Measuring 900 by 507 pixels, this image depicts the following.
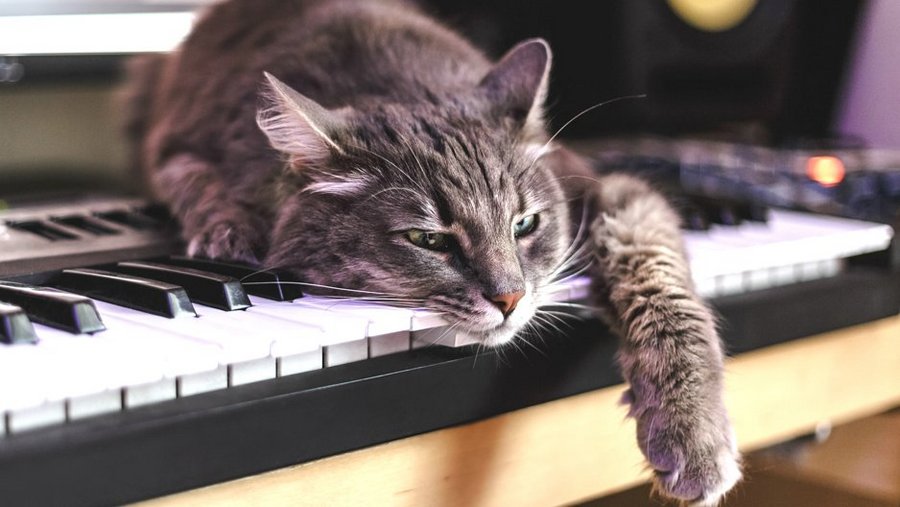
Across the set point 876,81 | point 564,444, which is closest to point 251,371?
point 564,444

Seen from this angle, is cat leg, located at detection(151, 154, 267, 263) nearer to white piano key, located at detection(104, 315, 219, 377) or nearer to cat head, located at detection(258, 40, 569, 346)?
cat head, located at detection(258, 40, 569, 346)

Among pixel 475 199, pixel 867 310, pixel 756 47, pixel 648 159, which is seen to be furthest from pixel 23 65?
pixel 756 47

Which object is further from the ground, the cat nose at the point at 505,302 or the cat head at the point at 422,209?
the cat head at the point at 422,209

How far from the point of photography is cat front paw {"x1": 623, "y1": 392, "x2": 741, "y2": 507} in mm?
968

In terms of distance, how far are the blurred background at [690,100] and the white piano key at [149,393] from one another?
0.81m

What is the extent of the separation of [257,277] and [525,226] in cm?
34

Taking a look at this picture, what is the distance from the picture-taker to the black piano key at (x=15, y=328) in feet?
2.57

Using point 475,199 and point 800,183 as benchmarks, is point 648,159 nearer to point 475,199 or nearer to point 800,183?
point 800,183

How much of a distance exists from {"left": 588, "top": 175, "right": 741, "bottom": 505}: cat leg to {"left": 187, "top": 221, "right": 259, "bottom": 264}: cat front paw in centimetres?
45

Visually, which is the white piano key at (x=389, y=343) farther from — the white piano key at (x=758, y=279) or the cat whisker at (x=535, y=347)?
the white piano key at (x=758, y=279)

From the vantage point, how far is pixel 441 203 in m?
1.08

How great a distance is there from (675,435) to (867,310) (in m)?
0.58

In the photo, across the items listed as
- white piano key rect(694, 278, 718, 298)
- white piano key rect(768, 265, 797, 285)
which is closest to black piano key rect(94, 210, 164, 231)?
white piano key rect(694, 278, 718, 298)

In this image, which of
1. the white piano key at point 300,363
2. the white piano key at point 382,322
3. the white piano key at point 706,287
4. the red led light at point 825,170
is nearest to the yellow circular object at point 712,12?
the red led light at point 825,170
